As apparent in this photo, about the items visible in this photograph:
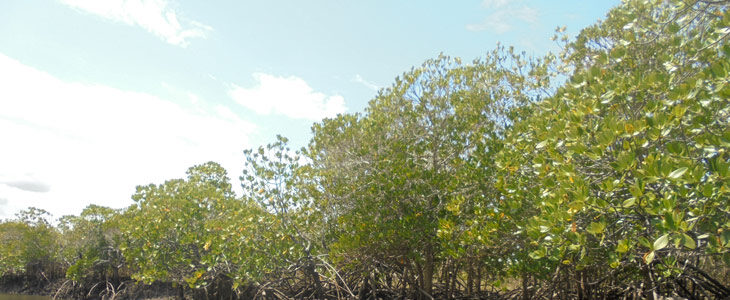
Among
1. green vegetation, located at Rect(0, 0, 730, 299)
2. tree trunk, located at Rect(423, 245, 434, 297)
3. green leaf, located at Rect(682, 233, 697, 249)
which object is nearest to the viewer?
green leaf, located at Rect(682, 233, 697, 249)

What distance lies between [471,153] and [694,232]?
3933 millimetres

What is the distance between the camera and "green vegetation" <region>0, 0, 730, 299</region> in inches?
134

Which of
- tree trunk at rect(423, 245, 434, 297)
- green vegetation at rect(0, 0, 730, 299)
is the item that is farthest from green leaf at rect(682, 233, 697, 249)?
tree trunk at rect(423, 245, 434, 297)

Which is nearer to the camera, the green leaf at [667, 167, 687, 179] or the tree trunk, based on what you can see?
the green leaf at [667, 167, 687, 179]

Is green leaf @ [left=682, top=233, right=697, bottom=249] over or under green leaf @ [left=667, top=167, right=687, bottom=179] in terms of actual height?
under

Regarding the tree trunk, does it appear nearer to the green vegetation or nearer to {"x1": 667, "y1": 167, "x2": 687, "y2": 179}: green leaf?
the green vegetation

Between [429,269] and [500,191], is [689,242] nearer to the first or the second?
[500,191]

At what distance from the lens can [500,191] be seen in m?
→ 5.18

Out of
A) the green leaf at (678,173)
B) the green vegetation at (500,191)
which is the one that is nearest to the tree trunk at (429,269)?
the green vegetation at (500,191)

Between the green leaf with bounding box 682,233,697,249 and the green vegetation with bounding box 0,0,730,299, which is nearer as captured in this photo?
the green leaf with bounding box 682,233,697,249

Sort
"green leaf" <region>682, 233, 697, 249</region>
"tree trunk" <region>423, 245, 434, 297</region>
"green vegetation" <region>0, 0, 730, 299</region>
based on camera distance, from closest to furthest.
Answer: "green leaf" <region>682, 233, 697, 249</region>
"green vegetation" <region>0, 0, 730, 299</region>
"tree trunk" <region>423, 245, 434, 297</region>

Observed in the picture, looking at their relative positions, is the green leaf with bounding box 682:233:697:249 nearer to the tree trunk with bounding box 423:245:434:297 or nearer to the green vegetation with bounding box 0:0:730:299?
the green vegetation with bounding box 0:0:730:299

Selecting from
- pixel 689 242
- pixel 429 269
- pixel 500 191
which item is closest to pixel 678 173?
pixel 689 242

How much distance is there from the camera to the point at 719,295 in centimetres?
538
